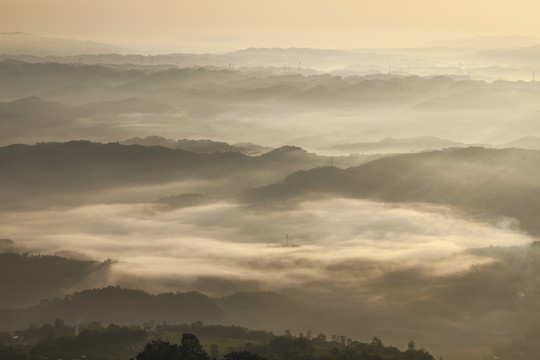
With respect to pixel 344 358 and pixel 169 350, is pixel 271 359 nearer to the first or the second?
pixel 344 358

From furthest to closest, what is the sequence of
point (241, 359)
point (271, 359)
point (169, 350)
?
point (271, 359) < point (169, 350) < point (241, 359)

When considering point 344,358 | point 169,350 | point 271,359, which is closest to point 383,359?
point 344,358

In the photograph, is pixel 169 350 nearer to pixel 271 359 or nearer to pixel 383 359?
pixel 271 359

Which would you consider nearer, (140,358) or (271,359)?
(140,358)

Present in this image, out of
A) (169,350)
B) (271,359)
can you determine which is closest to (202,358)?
(169,350)

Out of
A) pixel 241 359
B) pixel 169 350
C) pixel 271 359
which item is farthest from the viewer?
pixel 271 359

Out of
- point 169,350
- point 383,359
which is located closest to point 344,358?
point 383,359

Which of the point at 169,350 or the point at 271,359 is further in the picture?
the point at 271,359

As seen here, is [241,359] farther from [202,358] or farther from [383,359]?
[383,359]
